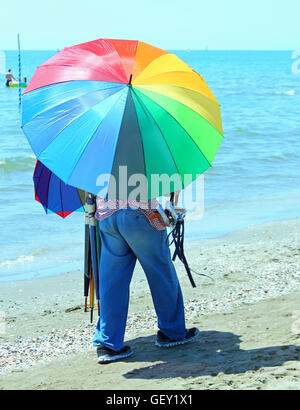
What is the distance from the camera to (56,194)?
418 cm

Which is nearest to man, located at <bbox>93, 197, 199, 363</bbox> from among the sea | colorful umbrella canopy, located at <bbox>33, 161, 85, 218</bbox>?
colorful umbrella canopy, located at <bbox>33, 161, 85, 218</bbox>

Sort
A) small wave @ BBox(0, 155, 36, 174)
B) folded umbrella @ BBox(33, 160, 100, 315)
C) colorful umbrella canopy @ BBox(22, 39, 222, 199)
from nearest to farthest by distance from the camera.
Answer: colorful umbrella canopy @ BBox(22, 39, 222, 199) < folded umbrella @ BBox(33, 160, 100, 315) < small wave @ BBox(0, 155, 36, 174)

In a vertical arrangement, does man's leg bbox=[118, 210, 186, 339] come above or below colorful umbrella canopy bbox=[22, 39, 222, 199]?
below

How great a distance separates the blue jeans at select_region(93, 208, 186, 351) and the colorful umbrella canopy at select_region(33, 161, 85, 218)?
1.81 ft

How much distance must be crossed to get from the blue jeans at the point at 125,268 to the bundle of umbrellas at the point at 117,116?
16.9 inches

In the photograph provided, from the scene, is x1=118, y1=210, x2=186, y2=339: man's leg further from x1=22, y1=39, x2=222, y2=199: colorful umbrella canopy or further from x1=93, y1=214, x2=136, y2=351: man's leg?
x1=22, y1=39, x2=222, y2=199: colorful umbrella canopy

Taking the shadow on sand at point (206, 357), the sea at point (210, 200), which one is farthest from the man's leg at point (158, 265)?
the sea at point (210, 200)

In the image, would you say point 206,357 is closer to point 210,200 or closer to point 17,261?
point 17,261

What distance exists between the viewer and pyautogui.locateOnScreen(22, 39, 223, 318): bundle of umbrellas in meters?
3.21

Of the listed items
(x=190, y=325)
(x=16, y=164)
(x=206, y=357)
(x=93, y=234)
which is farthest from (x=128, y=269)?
(x=16, y=164)

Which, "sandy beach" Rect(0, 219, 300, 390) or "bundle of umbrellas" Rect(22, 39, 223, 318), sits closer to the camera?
"bundle of umbrellas" Rect(22, 39, 223, 318)

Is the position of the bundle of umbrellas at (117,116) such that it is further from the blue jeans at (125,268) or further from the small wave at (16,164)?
the small wave at (16,164)
